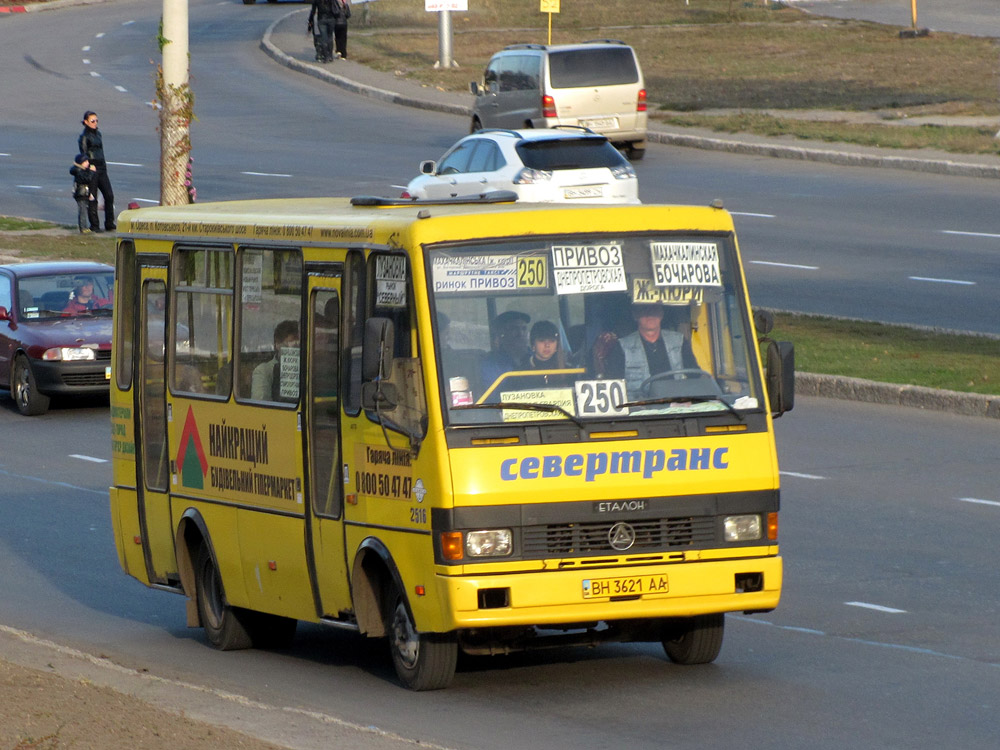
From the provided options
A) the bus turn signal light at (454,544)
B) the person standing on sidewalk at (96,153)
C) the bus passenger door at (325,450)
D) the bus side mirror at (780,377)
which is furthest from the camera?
the person standing on sidewalk at (96,153)

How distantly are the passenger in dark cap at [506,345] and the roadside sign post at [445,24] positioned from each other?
3793 cm

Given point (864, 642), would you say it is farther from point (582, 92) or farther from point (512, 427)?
point (582, 92)

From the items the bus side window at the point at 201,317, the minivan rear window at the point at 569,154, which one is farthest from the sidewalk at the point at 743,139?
the bus side window at the point at 201,317

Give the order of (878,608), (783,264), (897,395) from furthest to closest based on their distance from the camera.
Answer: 1. (783,264)
2. (897,395)
3. (878,608)

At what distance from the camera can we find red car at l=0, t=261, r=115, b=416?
63.7 feet

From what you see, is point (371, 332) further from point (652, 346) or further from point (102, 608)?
point (102, 608)

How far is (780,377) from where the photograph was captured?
8422 millimetres

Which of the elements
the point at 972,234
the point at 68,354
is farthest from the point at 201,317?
the point at 972,234

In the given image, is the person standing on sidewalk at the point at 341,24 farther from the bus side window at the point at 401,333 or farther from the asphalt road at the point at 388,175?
the bus side window at the point at 401,333

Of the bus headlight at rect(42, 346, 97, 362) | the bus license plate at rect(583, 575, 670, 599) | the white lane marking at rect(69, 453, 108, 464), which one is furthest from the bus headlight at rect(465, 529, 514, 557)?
the bus headlight at rect(42, 346, 97, 362)

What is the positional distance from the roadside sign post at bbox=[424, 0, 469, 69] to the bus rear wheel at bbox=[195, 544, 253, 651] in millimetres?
36289

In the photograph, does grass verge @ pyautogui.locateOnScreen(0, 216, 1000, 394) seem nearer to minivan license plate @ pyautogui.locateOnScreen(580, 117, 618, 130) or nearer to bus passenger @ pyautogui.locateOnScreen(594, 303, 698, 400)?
bus passenger @ pyautogui.locateOnScreen(594, 303, 698, 400)

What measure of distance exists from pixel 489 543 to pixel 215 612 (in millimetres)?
2752

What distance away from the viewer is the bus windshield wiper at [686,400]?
8.14 m
